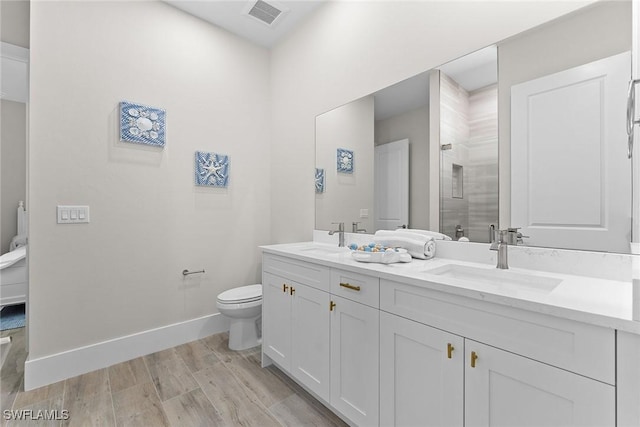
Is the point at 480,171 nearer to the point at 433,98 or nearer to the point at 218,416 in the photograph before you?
the point at 433,98

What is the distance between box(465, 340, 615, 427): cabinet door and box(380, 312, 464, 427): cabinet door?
0.05 meters

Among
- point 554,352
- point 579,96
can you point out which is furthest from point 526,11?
point 554,352

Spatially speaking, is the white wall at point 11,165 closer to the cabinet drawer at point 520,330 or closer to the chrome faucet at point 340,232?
the chrome faucet at point 340,232

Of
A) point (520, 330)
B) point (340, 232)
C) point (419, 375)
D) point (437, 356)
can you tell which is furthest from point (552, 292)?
point (340, 232)

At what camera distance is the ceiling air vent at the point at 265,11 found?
2.34 meters

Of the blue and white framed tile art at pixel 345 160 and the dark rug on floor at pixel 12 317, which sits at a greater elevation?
the blue and white framed tile art at pixel 345 160

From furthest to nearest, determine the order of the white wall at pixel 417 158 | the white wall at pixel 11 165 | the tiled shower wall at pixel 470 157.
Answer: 1. the white wall at pixel 11 165
2. the white wall at pixel 417 158
3. the tiled shower wall at pixel 470 157

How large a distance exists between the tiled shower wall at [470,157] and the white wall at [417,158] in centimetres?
10

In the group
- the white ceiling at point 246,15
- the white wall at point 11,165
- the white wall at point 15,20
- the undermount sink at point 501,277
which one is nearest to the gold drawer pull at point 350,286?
the undermount sink at point 501,277

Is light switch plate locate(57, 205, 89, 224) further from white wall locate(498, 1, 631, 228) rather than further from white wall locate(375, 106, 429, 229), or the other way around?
white wall locate(498, 1, 631, 228)

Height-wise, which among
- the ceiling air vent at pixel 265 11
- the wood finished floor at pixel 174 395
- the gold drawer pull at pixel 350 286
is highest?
the ceiling air vent at pixel 265 11

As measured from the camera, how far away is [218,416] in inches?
61.8

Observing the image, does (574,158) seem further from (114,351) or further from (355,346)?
(114,351)

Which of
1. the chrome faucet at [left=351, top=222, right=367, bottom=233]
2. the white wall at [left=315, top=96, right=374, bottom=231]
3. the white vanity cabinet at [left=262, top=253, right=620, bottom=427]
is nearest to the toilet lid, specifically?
the white vanity cabinet at [left=262, top=253, right=620, bottom=427]
